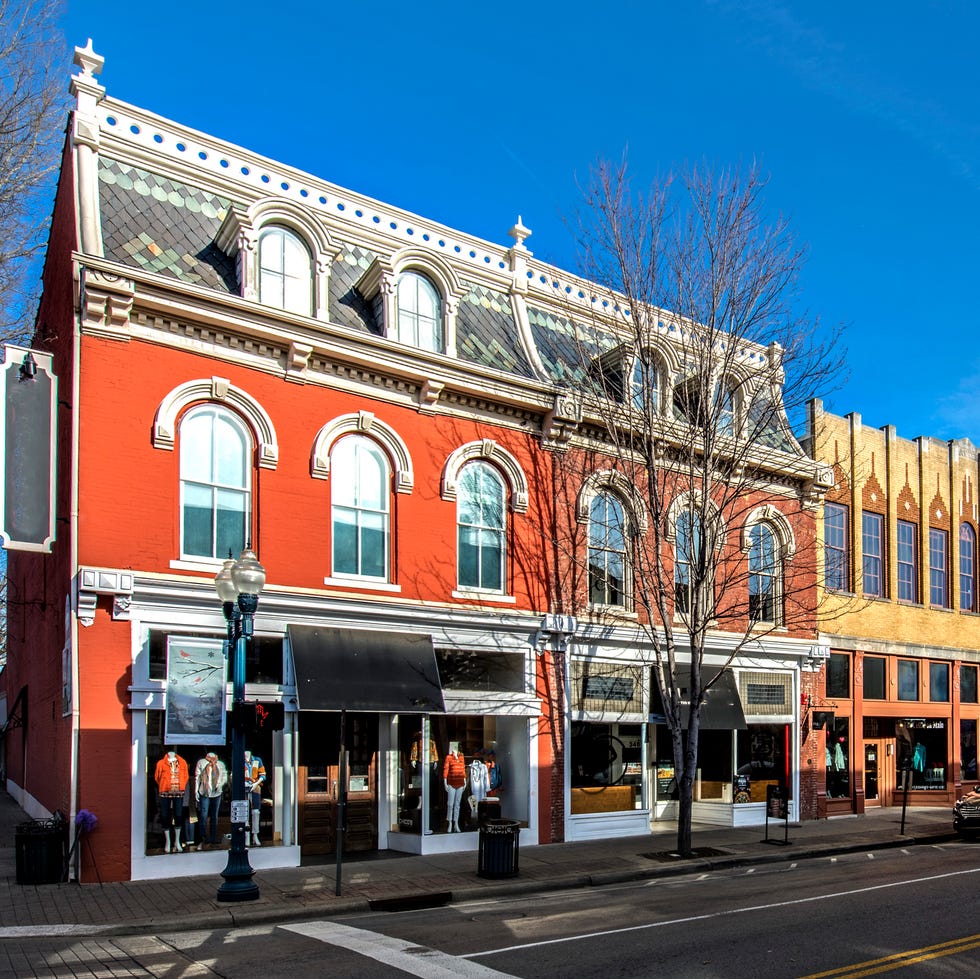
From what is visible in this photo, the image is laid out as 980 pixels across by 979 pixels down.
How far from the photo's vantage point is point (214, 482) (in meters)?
17.2

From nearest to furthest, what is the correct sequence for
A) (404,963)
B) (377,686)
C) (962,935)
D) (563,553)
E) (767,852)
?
(404,963) → (962,935) → (377,686) → (767,852) → (563,553)

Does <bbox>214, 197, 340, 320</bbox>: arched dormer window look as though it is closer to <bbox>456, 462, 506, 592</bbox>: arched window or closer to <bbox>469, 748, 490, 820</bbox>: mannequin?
<bbox>456, 462, 506, 592</bbox>: arched window

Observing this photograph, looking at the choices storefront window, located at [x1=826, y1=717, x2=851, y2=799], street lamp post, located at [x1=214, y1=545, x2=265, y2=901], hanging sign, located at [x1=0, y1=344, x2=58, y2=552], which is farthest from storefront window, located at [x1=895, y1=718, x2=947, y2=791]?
hanging sign, located at [x1=0, y1=344, x2=58, y2=552]

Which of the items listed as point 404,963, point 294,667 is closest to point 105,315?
point 294,667

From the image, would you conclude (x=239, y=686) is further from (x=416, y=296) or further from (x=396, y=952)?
(x=416, y=296)

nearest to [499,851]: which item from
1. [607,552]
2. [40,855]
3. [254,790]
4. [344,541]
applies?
[254,790]

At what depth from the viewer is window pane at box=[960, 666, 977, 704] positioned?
102ft

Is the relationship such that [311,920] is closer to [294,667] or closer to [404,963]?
[404,963]

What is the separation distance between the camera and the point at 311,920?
13344 mm

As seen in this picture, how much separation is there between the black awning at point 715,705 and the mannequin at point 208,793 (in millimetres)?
A: 9799

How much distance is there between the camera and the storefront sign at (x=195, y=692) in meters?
15.9

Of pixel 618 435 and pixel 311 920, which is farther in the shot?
pixel 618 435

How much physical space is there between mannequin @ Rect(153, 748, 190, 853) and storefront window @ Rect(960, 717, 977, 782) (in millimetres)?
23716

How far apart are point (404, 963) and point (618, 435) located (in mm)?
13503
